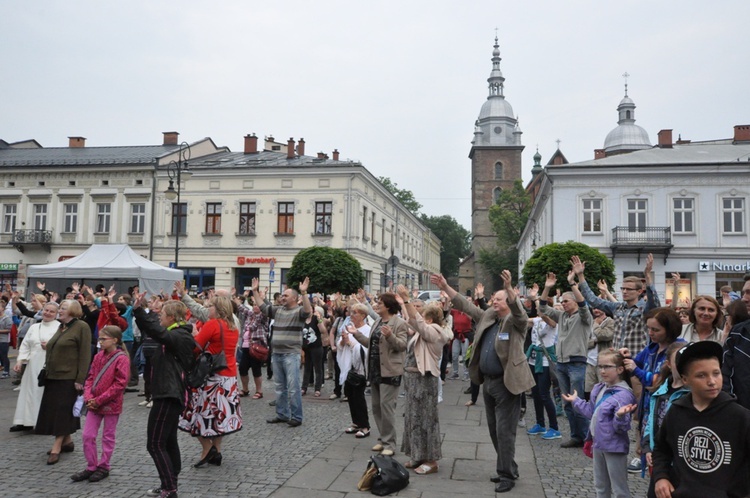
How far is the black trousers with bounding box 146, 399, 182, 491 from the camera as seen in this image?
5.47m

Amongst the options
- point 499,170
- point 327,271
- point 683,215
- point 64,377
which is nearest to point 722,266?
point 683,215

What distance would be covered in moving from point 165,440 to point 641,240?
32163 mm

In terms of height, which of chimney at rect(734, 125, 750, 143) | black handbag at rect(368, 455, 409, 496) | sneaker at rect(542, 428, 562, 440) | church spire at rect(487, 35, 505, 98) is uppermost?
church spire at rect(487, 35, 505, 98)

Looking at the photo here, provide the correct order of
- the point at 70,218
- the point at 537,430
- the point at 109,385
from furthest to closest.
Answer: the point at 70,218 < the point at 537,430 < the point at 109,385

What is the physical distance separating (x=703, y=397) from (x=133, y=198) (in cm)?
4230

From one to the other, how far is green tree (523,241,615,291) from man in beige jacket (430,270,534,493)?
21.4m

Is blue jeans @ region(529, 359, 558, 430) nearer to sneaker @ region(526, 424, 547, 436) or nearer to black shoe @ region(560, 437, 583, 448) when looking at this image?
sneaker @ region(526, 424, 547, 436)

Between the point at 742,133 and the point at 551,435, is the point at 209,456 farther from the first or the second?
the point at 742,133

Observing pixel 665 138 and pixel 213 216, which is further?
pixel 665 138

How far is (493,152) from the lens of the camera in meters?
78.2

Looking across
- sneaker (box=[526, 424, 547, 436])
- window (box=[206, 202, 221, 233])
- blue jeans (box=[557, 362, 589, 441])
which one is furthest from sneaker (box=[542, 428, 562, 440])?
window (box=[206, 202, 221, 233])

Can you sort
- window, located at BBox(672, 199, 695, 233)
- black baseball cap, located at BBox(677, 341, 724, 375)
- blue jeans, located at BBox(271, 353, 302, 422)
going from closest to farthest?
black baseball cap, located at BBox(677, 341, 724, 375) → blue jeans, located at BBox(271, 353, 302, 422) → window, located at BBox(672, 199, 695, 233)

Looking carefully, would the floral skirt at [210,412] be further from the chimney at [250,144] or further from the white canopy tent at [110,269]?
the chimney at [250,144]

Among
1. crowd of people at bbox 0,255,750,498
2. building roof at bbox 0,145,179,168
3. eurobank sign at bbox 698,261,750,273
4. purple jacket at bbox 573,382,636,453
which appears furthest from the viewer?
building roof at bbox 0,145,179,168
